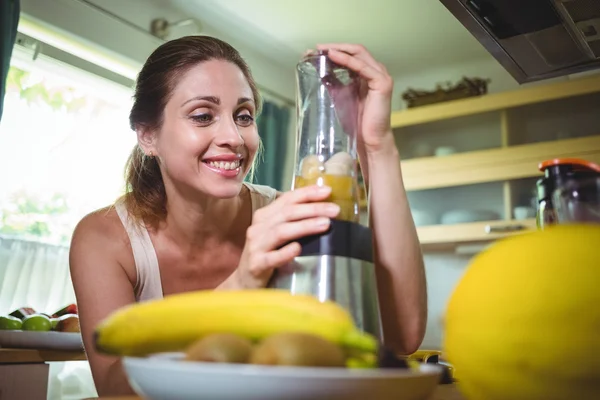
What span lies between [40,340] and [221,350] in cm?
137

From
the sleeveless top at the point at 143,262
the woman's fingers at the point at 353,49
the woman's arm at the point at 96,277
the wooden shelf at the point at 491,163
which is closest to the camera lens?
the woman's fingers at the point at 353,49

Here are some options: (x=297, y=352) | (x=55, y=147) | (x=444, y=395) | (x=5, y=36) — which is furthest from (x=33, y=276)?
(x=297, y=352)

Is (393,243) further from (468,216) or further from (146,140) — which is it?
(468,216)

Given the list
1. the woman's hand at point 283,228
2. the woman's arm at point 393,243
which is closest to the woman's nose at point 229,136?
the woman's arm at point 393,243

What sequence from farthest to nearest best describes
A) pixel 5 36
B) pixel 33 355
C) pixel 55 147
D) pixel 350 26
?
pixel 350 26, pixel 55 147, pixel 5 36, pixel 33 355

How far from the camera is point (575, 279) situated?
0.31 meters

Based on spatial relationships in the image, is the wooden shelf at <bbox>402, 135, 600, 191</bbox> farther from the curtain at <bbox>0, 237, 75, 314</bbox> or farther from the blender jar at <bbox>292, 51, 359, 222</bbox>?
the blender jar at <bbox>292, 51, 359, 222</bbox>

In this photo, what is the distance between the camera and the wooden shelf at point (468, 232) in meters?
2.76

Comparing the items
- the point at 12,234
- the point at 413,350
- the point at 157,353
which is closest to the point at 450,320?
the point at 157,353

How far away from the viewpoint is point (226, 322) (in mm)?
347

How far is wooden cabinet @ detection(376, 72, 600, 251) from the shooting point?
2.74m

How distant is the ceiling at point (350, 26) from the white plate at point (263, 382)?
2.70m

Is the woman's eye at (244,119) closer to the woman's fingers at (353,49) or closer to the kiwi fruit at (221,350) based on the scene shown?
the woman's fingers at (353,49)

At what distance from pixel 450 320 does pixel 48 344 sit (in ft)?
4.62
